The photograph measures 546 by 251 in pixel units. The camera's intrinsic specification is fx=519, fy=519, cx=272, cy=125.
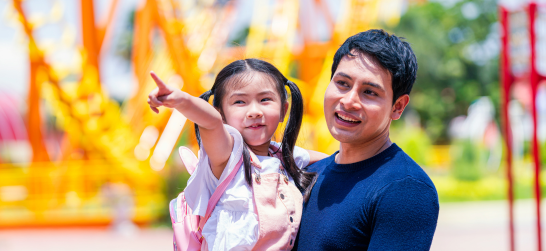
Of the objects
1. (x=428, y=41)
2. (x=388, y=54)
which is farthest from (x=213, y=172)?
(x=428, y=41)

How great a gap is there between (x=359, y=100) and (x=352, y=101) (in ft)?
0.07

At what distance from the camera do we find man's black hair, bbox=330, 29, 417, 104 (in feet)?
4.44

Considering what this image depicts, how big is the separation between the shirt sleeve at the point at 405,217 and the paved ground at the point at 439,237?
18.7 feet

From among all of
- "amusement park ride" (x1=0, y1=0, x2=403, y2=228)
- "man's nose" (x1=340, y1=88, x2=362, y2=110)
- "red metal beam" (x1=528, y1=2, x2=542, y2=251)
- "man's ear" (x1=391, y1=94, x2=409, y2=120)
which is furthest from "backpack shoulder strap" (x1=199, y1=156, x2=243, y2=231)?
"amusement park ride" (x1=0, y1=0, x2=403, y2=228)

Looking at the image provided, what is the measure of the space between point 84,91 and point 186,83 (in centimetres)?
172

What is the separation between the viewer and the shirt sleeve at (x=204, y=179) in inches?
56.8

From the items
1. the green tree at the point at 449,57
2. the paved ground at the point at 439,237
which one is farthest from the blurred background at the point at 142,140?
the green tree at the point at 449,57

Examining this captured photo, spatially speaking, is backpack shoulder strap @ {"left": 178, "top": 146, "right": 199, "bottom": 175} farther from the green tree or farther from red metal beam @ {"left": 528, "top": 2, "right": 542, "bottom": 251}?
the green tree

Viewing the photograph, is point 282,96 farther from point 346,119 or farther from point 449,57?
point 449,57

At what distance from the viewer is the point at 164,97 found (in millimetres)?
1200

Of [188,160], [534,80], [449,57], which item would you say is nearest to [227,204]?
[188,160]

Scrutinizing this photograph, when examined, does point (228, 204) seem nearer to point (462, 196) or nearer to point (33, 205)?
point (33, 205)

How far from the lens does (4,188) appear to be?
10805mm

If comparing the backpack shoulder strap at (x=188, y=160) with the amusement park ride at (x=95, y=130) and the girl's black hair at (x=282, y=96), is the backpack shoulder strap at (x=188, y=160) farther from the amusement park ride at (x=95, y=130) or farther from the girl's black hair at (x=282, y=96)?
the amusement park ride at (x=95, y=130)
